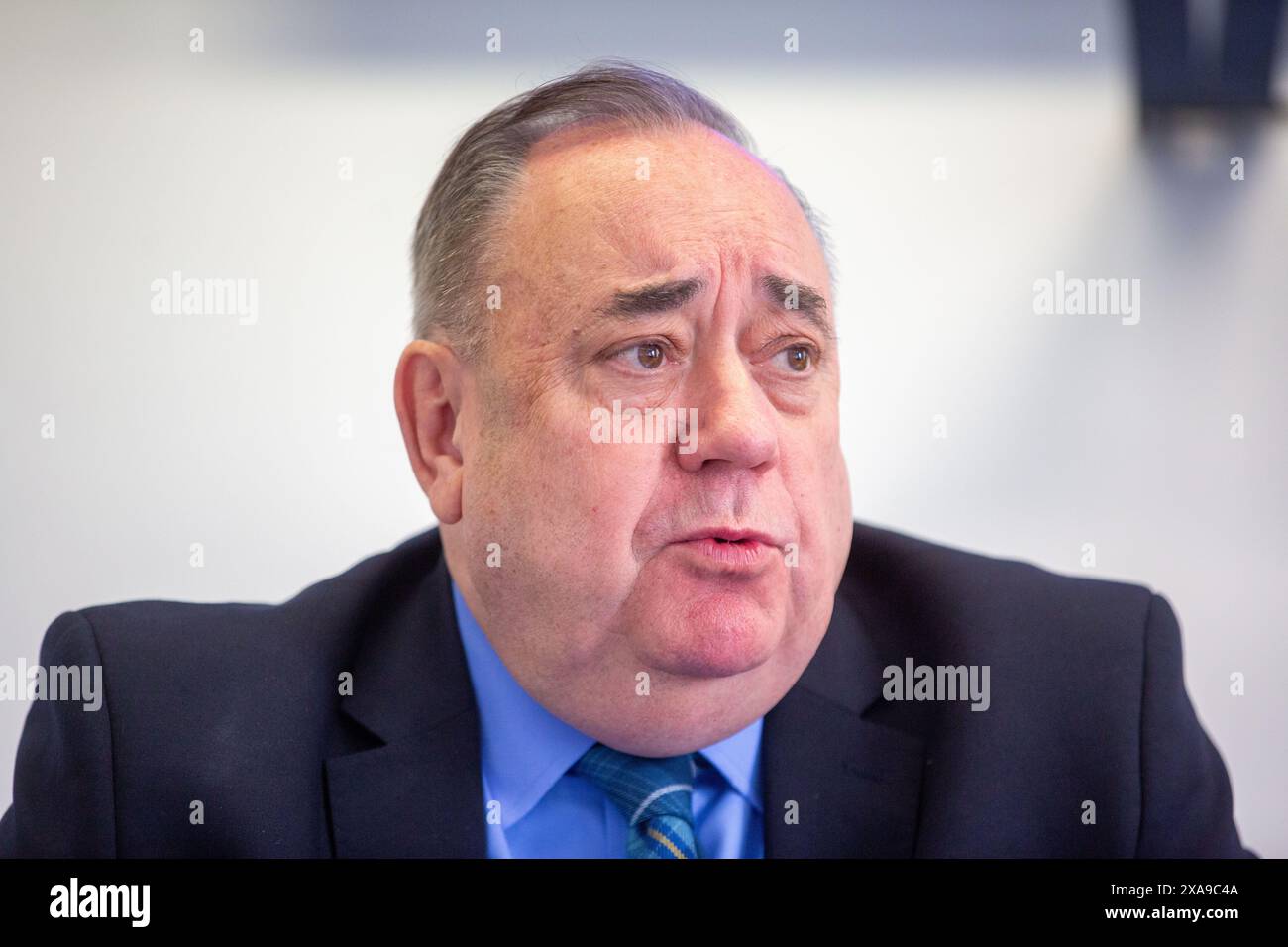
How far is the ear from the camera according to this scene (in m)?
1.96

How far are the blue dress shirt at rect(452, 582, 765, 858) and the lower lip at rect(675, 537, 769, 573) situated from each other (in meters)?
0.32

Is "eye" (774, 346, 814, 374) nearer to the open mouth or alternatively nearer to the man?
the man

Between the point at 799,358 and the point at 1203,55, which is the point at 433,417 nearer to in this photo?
the point at 799,358

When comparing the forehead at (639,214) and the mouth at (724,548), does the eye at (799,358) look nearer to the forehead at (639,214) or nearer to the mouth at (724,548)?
the forehead at (639,214)

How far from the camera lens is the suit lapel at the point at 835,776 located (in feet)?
6.48

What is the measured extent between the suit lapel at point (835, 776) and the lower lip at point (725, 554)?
31 centimetres

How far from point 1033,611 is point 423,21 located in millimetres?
1357

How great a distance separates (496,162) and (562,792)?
3.09 feet

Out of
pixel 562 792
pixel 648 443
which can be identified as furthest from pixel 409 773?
pixel 648 443

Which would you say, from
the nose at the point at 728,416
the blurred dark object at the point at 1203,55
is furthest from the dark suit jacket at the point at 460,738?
the blurred dark object at the point at 1203,55

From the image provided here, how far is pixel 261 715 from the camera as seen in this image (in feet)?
6.47

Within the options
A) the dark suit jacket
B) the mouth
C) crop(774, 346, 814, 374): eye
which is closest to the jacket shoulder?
the dark suit jacket

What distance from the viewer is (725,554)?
1811mm
